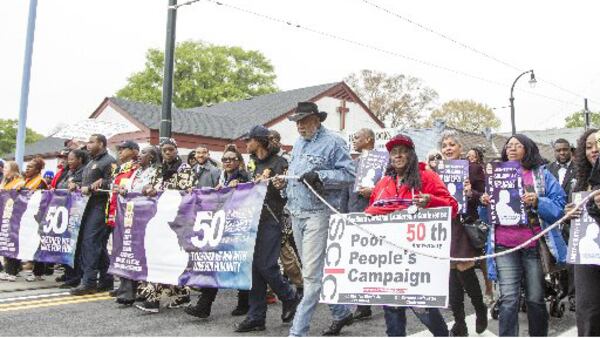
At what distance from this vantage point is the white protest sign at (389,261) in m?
3.86

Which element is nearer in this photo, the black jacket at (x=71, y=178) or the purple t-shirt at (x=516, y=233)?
the purple t-shirt at (x=516, y=233)

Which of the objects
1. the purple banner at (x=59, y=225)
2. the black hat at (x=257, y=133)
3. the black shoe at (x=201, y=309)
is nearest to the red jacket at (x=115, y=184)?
the purple banner at (x=59, y=225)

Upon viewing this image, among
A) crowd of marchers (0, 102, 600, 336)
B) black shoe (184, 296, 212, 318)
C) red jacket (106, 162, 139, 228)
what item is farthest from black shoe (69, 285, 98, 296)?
black shoe (184, 296, 212, 318)

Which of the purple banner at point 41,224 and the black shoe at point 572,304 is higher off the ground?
the purple banner at point 41,224

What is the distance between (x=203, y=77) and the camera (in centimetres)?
5397

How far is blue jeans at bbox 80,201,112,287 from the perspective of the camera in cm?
759

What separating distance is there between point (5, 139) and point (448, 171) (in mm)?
92099

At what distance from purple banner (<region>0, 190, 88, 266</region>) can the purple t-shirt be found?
5524mm

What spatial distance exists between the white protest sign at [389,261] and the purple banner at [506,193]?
0.91 m

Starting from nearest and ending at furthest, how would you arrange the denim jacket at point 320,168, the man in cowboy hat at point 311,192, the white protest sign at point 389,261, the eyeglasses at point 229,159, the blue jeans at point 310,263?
1. the white protest sign at point 389,261
2. the blue jeans at point 310,263
3. the man in cowboy hat at point 311,192
4. the denim jacket at point 320,168
5. the eyeglasses at point 229,159

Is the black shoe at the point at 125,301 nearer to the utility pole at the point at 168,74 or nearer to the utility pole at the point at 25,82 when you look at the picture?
the utility pole at the point at 168,74

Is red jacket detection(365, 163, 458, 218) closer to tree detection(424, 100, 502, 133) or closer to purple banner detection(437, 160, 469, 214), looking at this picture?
purple banner detection(437, 160, 469, 214)

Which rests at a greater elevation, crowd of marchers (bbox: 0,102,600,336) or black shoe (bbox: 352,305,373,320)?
crowd of marchers (bbox: 0,102,600,336)

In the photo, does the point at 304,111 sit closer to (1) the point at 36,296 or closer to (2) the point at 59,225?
(1) the point at 36,296
